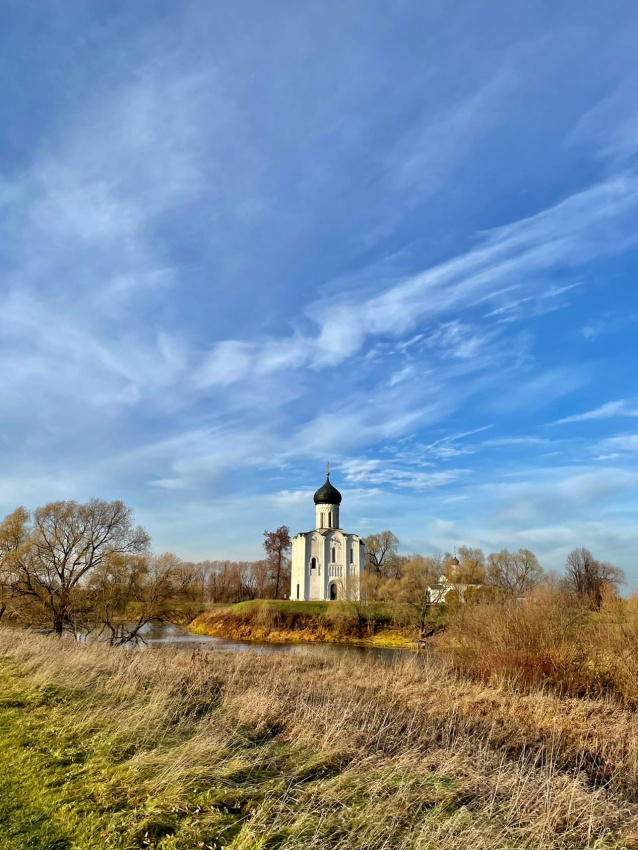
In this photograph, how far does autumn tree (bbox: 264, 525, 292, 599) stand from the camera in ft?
242

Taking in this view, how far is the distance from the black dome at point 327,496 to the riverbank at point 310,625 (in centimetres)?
1782

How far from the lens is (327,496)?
68000mm

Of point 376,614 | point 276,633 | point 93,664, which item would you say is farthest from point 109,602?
point 376,614

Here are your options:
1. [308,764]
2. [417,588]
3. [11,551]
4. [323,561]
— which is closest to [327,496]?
[323,561]

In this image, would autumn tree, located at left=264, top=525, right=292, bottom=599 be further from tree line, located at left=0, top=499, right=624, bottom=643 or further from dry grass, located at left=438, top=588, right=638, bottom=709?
dry grass, located at left=438, top=588, right=638, bottom=709

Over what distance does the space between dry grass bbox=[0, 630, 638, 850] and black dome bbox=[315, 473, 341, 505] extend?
181ft

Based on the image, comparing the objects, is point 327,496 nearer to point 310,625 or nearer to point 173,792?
point 310,625

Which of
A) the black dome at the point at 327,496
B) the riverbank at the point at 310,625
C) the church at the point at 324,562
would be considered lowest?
the riverbank at the point at 310,625

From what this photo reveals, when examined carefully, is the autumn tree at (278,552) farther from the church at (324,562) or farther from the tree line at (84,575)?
the tree line at (84,575)

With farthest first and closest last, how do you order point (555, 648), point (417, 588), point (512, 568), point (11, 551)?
point (512, 568)
point (417, 588)
point (11, 551)
point (555, 648)

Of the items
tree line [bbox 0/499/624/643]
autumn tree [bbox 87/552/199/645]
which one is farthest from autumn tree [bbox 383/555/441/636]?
autumn tree [bbox 87/552/199/645]

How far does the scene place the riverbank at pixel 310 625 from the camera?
4359 centimetres

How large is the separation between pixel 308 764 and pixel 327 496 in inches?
2416

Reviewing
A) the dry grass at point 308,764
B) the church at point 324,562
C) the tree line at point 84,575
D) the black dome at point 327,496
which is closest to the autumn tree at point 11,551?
the tree line at point 84,575
